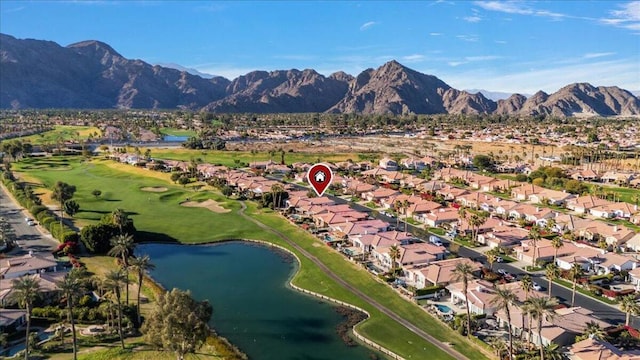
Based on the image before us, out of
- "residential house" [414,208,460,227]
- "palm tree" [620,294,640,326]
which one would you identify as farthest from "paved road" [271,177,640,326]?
"residential house" [414,208,460,227]

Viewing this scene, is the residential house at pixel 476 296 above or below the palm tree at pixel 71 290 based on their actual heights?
below

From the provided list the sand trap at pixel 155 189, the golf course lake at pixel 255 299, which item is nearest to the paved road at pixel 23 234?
the golf course lake at pixel 255 299

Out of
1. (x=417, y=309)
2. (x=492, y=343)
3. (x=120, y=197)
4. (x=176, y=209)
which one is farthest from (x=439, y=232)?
(x=120, y=197)

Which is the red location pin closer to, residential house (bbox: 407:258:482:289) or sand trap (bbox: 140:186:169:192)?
residential house (bbox: 407:258:482:289)

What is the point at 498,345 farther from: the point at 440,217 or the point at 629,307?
the point at 440,217

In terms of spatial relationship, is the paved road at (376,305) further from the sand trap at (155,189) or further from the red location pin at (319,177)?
the sand trap at (155,189)

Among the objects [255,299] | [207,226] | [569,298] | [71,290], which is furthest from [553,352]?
[207,226]

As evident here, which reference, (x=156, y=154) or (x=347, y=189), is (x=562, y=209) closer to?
(x=347, y=189)
